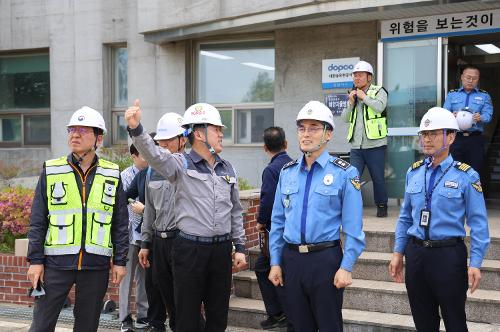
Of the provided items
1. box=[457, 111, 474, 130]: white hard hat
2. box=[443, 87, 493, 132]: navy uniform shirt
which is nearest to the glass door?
box=[443, 87, 493, 132]: navy uniform shirt

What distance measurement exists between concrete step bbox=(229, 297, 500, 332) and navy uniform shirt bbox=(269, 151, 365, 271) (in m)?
1.97

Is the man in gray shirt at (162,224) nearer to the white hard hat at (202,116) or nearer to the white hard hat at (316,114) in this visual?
the white hard hat at (202,116)

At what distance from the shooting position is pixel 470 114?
26.7 feet

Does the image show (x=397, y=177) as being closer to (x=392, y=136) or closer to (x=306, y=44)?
(x=392, y=136)

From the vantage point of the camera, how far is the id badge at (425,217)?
15.1 ft

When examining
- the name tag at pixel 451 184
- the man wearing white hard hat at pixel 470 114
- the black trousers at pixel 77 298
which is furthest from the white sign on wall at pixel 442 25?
the black trousers at pixel 77 298

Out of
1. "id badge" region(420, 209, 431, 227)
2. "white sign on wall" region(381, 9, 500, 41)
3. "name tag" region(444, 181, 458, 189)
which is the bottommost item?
"id badge" region(420, 209, 431, 227)

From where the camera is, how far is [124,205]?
5000 mm

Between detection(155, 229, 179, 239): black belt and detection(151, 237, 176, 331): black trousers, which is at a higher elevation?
detection(155, 229, 179, 239): black belt

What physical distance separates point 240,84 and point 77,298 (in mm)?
7524

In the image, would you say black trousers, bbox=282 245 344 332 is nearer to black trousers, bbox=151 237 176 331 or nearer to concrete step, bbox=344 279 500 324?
black trousers, bbox=151 237 176 331

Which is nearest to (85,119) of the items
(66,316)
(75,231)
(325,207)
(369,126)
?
(75,231)

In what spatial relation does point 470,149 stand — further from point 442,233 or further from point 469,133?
point 442,233

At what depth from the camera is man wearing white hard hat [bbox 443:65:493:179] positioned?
819 centimetres
